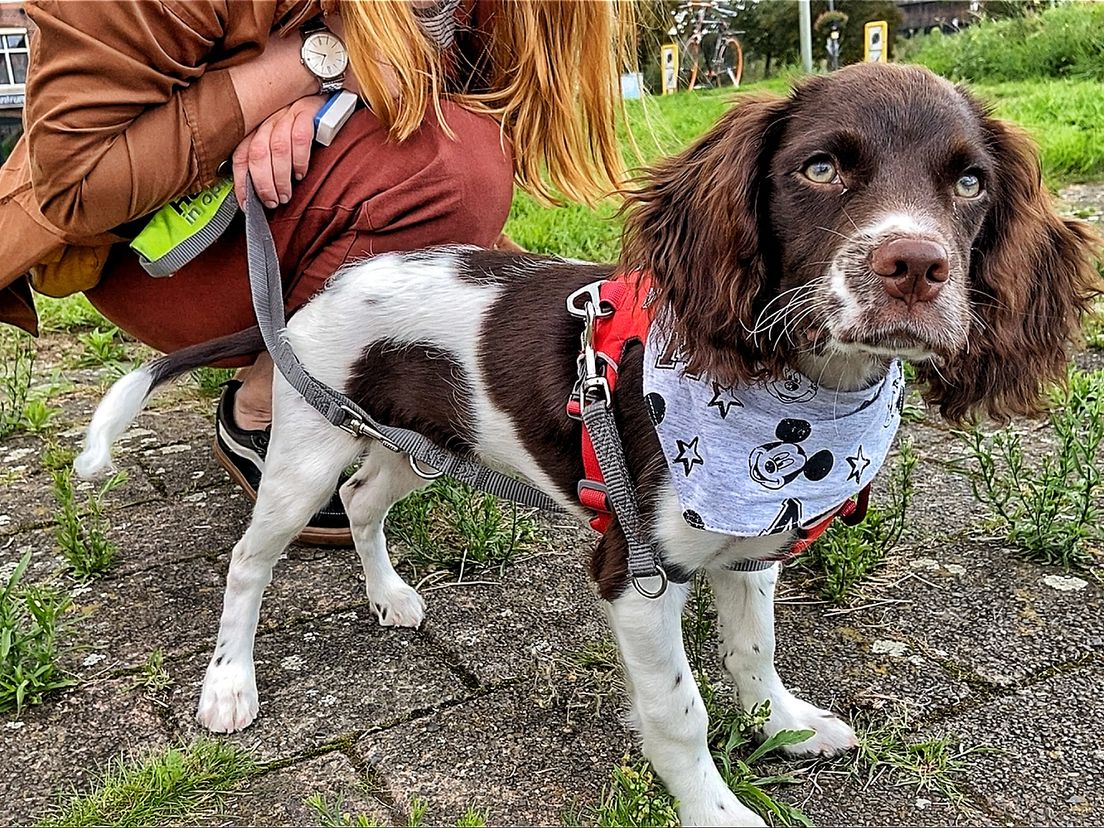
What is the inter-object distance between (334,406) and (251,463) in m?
0.98

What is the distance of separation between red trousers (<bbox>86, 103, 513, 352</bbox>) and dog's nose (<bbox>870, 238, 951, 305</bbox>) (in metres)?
1.40

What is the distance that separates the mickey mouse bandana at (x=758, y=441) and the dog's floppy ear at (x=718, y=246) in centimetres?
6

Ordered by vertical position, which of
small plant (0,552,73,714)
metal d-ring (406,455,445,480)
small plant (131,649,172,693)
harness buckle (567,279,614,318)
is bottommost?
small plant (131,649,172,693)

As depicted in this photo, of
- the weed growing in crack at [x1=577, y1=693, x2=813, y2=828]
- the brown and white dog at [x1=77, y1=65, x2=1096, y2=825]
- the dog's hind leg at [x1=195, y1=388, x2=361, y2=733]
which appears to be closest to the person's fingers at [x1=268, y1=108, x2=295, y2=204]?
the brown and white dog at [x1=77, y1=65, x2=1096, y2=825]

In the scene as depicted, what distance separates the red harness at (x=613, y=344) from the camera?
6.91 ft

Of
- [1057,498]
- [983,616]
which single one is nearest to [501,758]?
[983,616]

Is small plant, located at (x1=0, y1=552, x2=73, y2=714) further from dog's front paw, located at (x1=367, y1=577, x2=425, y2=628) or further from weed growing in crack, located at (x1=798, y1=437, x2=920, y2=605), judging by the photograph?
weed growing in crack, located at (x1=798, y1=437, x2=920, y2=605)

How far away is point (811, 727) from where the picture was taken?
2.22 m

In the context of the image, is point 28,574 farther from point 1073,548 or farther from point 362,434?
point 1073,548

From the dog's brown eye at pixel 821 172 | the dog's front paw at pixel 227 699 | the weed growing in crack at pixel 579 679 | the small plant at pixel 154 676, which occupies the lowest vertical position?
the weed growing in crack at pixel 579 679

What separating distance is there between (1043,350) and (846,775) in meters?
0.91

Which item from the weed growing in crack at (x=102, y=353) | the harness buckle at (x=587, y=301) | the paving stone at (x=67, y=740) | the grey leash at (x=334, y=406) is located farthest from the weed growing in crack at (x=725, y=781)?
the weed growing in crack at (x=102, y=353)

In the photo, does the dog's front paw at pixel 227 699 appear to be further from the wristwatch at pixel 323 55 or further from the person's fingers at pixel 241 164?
the wristwatch at pixel 323 55

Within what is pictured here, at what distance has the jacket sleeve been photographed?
2.45 metres
